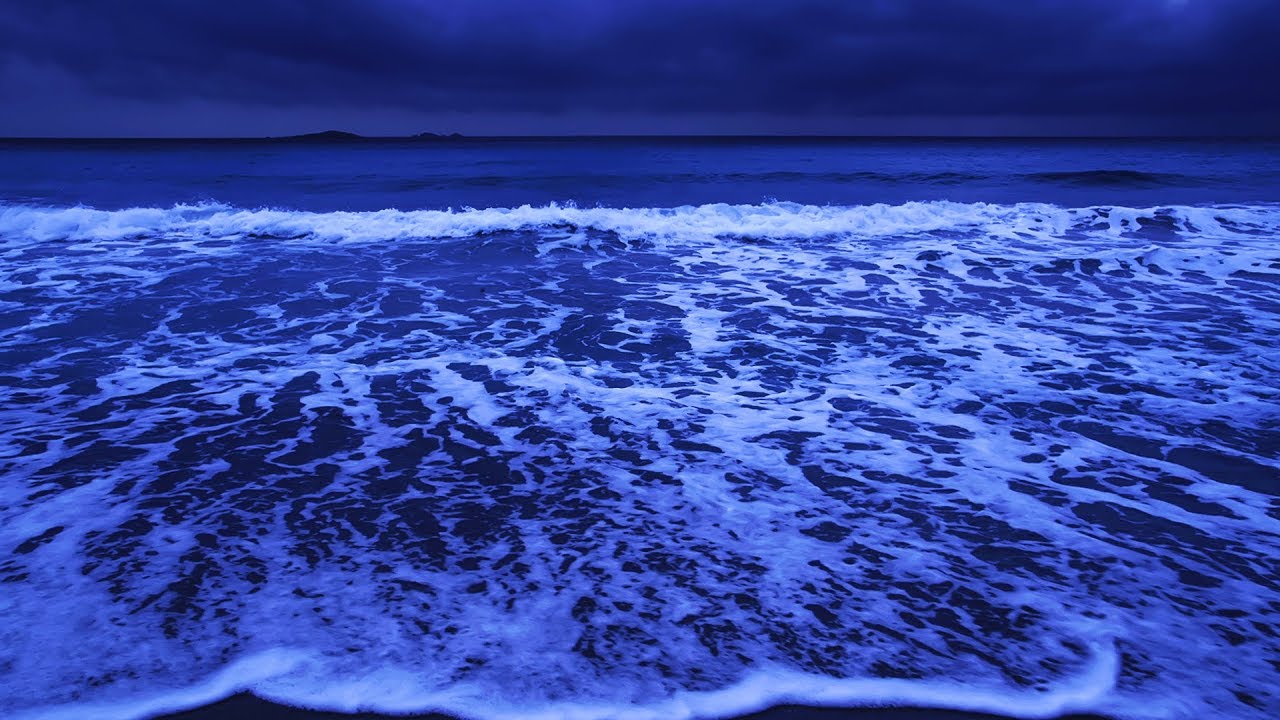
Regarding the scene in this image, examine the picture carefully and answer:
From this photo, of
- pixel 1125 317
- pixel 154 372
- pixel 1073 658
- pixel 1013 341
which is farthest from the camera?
pixel 1125 317

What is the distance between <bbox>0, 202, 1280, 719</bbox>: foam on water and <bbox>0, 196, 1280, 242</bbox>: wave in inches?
222

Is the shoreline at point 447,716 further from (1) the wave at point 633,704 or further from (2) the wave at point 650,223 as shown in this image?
(2) the wave at point 650,223

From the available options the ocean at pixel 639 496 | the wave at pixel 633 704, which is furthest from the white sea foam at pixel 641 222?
the wave at pixel 633 704

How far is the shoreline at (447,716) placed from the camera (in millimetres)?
2445

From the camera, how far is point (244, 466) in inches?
170

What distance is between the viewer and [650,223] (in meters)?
15.1

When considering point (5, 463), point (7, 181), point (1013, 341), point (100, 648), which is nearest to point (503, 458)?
point (100, 648)

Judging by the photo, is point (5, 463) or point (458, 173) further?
point (458, 173)

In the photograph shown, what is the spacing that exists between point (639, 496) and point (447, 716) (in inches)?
68.2

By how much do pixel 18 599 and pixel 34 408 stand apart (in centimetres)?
296

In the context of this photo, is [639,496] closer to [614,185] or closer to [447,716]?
[447,716]

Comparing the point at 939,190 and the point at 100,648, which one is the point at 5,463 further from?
the point at 939,190

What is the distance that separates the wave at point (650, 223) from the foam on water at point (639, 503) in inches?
222

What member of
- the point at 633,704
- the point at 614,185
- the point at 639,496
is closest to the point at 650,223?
the point at 639,496
